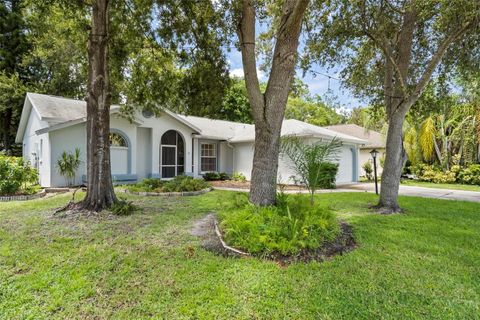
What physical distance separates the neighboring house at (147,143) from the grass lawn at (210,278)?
747 cm

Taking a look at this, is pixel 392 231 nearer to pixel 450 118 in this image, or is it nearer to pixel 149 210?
pixel 149 210

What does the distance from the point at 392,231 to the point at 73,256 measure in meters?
6.14

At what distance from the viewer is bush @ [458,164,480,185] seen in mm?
16172

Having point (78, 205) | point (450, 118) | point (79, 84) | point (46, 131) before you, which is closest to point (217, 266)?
point (78, 205)

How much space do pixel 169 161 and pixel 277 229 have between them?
1266 centimetres

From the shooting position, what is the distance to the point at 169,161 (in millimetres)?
16312

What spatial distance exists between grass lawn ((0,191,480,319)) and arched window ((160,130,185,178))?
10.3 metres

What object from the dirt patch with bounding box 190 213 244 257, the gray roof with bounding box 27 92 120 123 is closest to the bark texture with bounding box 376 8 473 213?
the dirt patch with bounding box 190 213 244 257

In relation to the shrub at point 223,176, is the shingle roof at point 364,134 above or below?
above

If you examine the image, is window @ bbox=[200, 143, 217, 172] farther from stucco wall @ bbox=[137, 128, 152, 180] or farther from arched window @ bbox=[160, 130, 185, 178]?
stucco wall @ bbox=[137, 128, 152, 180]

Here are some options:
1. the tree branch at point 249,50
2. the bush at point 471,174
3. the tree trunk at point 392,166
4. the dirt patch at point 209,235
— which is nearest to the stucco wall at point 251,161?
the bush at point 471,174

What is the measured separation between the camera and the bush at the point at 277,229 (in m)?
4.42

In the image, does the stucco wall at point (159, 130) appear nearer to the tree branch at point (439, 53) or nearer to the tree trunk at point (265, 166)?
the tree trunk at point (265, 166)

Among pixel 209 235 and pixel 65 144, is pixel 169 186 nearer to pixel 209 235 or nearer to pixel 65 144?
pixel 65 144
